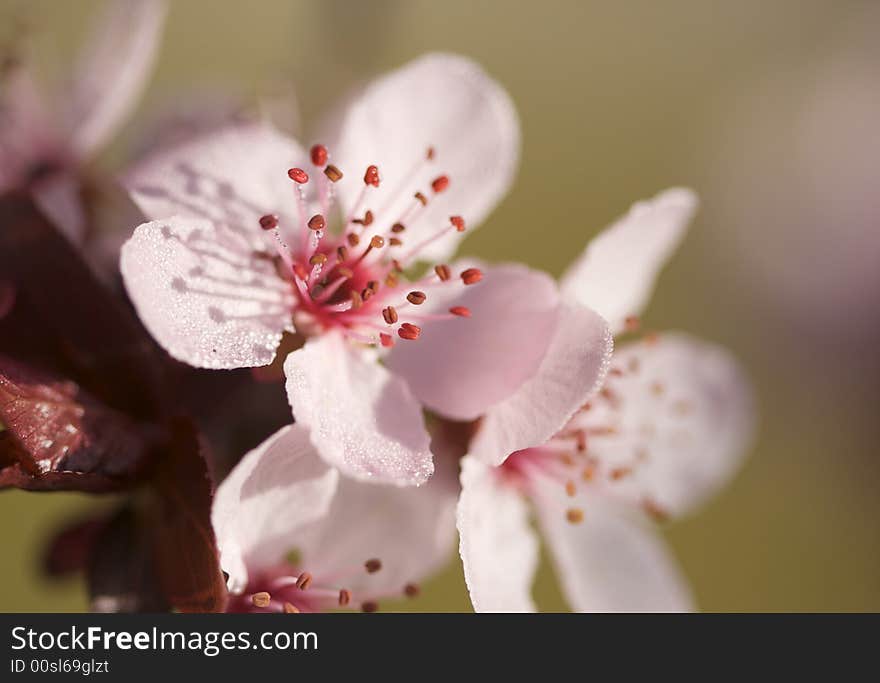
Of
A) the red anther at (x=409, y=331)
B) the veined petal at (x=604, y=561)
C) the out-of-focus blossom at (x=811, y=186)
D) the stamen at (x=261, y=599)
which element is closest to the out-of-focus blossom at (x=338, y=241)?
the red anther at (x=409, y=331)

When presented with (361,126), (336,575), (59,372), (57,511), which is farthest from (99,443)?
(57,511)

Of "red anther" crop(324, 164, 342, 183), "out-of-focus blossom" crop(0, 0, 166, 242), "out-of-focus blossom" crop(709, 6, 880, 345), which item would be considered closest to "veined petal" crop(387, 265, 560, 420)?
"red anther" crop(324, 164, 342, 183)

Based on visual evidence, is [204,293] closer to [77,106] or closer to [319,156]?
Result: [319,156]

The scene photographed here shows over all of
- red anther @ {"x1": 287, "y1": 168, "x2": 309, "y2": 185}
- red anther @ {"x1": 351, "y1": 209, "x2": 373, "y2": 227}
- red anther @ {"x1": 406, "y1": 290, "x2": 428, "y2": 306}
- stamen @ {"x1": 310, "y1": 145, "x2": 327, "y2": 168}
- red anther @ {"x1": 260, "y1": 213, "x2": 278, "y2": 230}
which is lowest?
red anther @ {"x1": 406, "y1": 290, "x2": 428, "y2": 306}

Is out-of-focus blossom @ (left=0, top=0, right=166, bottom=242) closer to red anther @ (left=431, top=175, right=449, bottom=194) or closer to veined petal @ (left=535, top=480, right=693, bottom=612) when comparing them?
red anther @ (left=431, top=175, right=449, bottom=194)

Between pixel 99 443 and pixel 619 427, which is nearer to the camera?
pixel 99 443

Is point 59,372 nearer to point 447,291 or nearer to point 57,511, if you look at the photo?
point 447,291

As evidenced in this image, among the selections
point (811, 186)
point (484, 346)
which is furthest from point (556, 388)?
point (811, 186)
